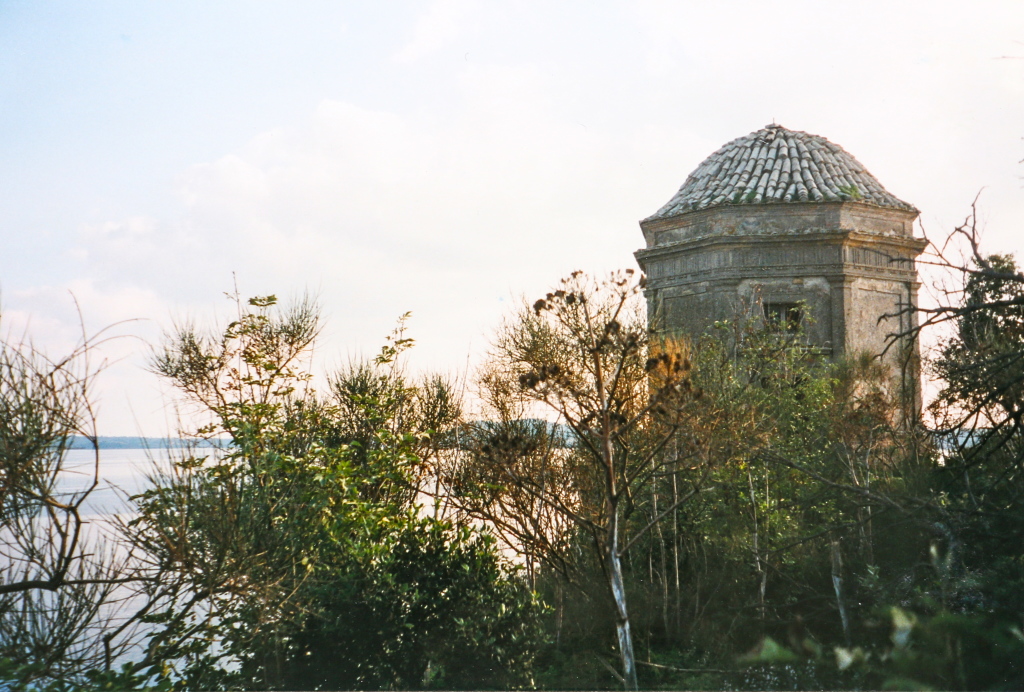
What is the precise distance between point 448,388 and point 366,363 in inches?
53.9

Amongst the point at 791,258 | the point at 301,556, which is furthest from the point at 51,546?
the point at 791,258

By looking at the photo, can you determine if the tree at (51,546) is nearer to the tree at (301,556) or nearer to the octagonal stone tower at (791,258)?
the tree at (301,556)

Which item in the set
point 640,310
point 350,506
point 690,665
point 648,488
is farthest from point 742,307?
point 350,506

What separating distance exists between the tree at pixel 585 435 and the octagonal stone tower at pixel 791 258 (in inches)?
90.8

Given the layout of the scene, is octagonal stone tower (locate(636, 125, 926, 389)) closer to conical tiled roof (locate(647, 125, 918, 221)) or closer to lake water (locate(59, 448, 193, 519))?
conical tiled roof (locate(647, 125, 918, 221))

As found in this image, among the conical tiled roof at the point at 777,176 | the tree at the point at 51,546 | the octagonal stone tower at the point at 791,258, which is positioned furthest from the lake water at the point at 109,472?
the conical tiled roof at the point at 777,176

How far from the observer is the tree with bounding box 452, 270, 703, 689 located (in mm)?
6391

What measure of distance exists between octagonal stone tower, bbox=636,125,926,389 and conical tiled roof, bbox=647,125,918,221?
38mm

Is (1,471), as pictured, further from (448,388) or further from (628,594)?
(628,594)

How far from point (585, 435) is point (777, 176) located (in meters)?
8.83

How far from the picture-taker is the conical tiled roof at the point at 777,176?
14.0 metres

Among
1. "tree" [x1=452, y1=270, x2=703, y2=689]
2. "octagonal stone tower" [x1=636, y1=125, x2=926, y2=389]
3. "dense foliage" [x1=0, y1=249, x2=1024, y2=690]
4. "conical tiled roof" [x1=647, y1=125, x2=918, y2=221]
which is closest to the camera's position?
"dense foliage" [x1=0, y1=249, x2=1024, y2=690]

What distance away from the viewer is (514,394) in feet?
37.2

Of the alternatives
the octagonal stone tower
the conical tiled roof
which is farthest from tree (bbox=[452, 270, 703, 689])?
the conical tiled roof
